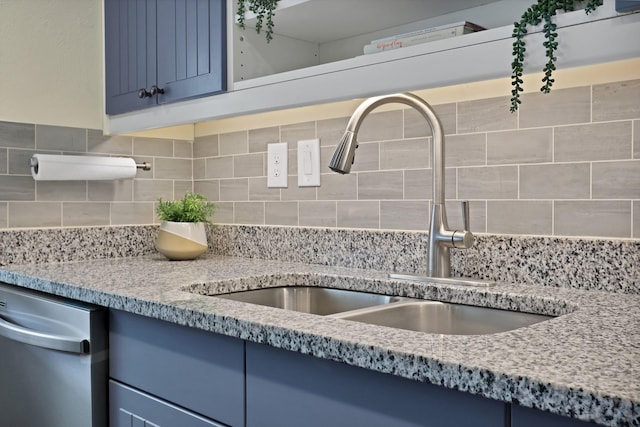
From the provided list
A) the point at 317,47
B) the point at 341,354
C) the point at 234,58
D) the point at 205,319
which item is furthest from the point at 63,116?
the point at 341,354

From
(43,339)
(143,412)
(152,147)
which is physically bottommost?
(143,412)

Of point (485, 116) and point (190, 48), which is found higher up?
point (190, 48)

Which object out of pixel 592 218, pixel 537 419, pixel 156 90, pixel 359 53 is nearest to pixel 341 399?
pixel 537 419

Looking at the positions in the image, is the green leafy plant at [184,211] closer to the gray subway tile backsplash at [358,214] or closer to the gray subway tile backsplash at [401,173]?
the gray subway tile backsplash at [401,173]

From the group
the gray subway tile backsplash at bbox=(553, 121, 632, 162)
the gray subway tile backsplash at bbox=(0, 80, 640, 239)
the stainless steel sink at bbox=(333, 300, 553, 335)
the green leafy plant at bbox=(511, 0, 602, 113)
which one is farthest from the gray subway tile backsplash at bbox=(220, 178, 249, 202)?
the green leafy plant at bbox=(511, 0, 602, 113)

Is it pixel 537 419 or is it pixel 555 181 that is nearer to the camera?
pixel 537 419

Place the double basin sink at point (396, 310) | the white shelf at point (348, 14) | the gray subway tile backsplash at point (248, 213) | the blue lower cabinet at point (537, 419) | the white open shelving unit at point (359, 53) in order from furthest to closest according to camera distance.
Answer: the gray subway tile backsplash at point (248, 213), the white shelf at point (348, 14), the double basin sink at point (396, 310), the white open shelving unit at point (359, 53), the blue lower cabinet at point (537, 419)

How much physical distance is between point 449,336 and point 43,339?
1.00 metres

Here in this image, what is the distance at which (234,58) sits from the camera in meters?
1.63

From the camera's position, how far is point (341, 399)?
86cm

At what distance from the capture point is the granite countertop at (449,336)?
2.12ft

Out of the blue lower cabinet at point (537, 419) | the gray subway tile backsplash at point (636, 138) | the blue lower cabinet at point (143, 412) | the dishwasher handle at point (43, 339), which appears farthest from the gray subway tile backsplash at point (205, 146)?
the blue lower cabinet at point (537, 419)

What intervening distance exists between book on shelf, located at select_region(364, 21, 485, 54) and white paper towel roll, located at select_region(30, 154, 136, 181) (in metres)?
1.04

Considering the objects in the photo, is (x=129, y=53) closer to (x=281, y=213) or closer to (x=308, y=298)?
(x=281, y=213)
